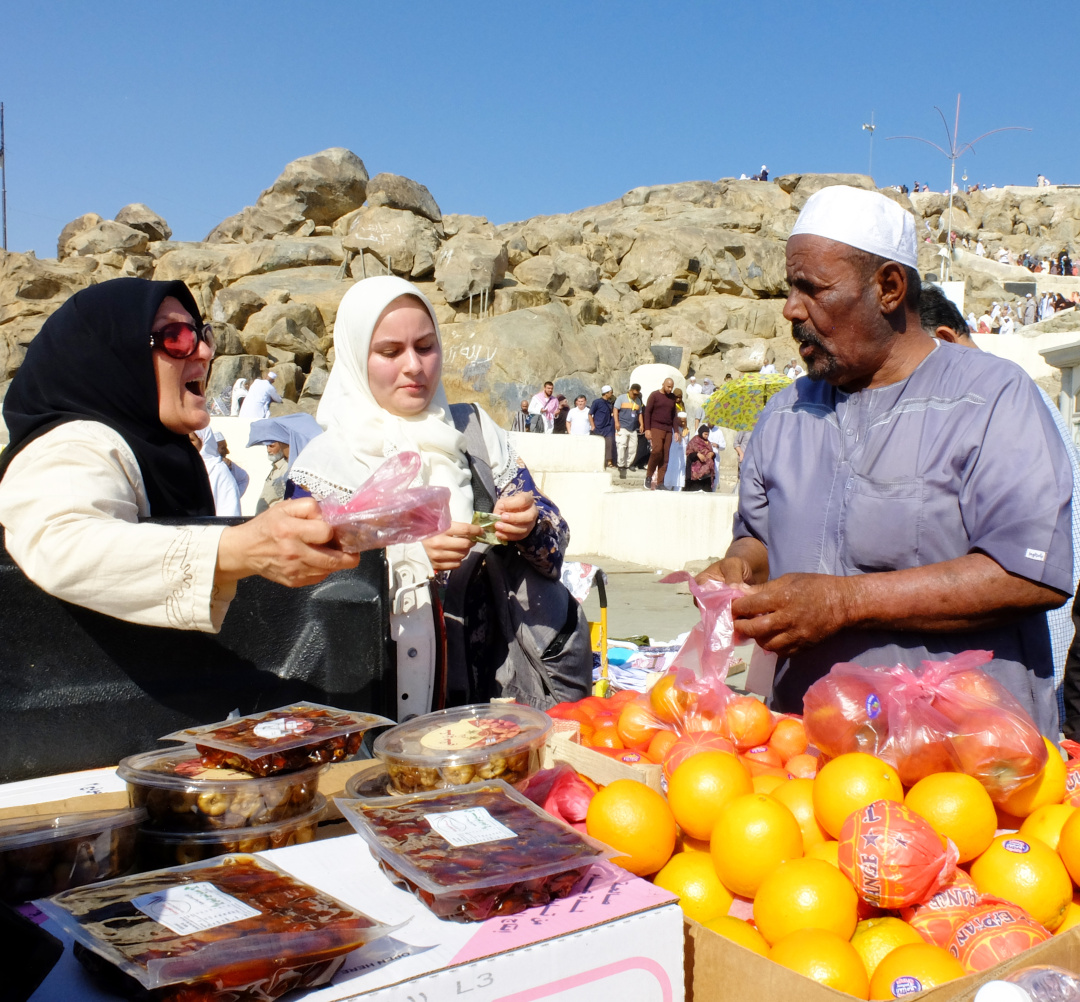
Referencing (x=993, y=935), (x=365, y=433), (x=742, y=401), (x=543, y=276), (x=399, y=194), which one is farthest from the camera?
(x=399, y=194)

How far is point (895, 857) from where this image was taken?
1350mm

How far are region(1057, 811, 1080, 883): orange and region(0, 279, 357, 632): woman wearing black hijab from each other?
130 centimetres

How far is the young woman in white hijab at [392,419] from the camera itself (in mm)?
2516

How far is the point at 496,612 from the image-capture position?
269cm

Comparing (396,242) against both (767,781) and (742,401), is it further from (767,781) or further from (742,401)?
(767,781)

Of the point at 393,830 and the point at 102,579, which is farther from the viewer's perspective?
the point at 102,579

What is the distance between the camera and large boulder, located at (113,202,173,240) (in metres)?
33.8

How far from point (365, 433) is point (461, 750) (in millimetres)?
1289

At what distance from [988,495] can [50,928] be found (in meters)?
1.94

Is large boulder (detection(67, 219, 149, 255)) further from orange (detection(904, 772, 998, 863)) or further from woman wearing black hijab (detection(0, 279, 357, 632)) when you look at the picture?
orange (detection(904, 772, 998, 863))

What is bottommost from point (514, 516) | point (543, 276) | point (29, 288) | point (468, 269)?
point (514, 516)

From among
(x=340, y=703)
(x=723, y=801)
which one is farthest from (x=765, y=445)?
(x=340, y=703)

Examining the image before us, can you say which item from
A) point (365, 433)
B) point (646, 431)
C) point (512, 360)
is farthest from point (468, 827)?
point (512, 360)

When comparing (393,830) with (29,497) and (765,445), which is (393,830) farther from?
A: (765,445)
